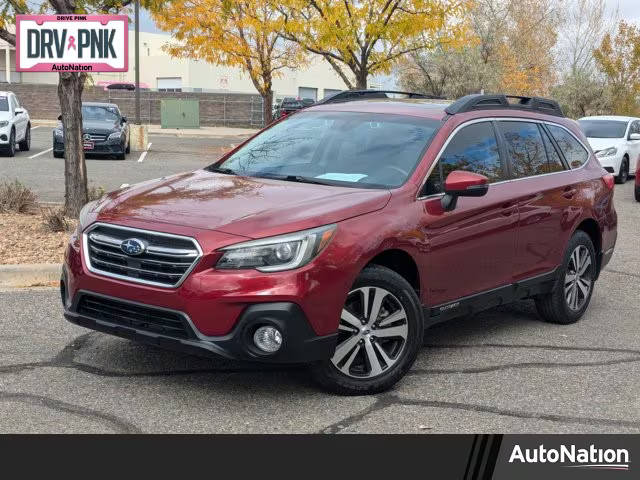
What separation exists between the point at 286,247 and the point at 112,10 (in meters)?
7.62

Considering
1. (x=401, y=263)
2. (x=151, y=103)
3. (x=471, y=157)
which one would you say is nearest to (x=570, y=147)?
(x=471, y=157)

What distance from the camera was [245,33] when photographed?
30000mm

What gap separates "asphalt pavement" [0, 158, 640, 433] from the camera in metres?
4.98

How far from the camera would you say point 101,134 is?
23656 millimetres

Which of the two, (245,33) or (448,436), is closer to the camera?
(448,436)

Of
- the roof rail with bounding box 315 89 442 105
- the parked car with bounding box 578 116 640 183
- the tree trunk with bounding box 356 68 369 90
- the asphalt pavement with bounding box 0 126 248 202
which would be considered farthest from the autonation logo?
the tree trunk with bounding box 356 68 369 90

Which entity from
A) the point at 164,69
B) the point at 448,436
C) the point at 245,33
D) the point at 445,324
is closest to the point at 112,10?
the point at 445,324

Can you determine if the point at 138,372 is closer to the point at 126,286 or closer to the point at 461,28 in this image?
the point at 126,286

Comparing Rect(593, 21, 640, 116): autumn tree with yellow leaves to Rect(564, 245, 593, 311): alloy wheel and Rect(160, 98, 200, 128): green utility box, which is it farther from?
Rect(564, 245, 593, 311): alloy wheel

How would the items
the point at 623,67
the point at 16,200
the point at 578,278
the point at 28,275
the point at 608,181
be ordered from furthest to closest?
the point at 623,67, the point at 16,200, the point at 28,275, the point at 608,181, the point at 578,278

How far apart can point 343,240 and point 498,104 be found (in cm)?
236

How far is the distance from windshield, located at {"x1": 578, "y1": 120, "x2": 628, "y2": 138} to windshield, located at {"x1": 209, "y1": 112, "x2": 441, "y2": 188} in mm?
16224

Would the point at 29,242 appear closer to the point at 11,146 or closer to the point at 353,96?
the point at 353,96

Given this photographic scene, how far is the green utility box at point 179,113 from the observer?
159ft
